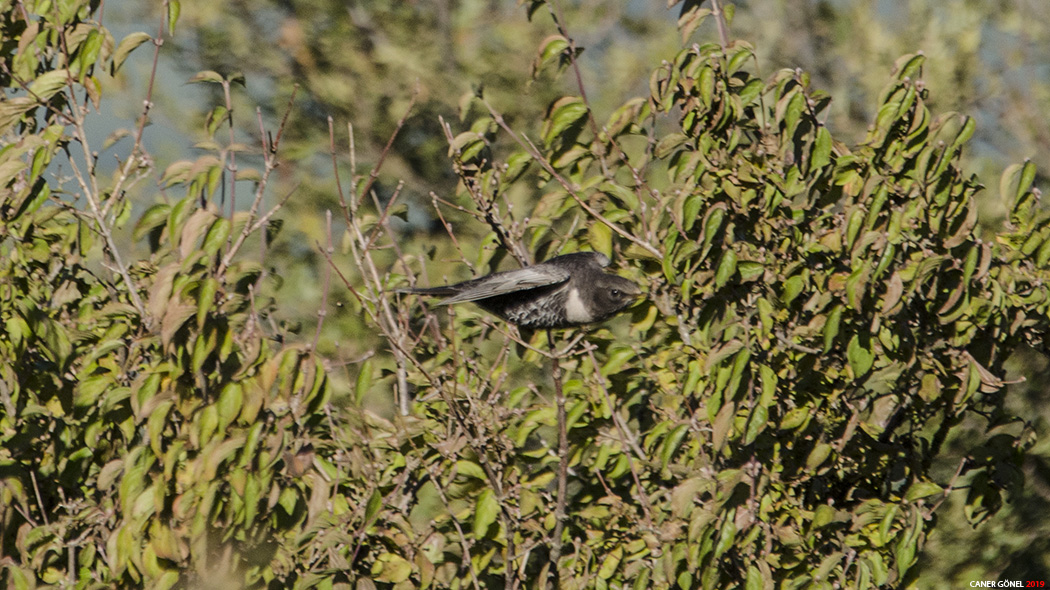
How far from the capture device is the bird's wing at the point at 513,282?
14.7 feet

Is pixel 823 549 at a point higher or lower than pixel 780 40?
lower

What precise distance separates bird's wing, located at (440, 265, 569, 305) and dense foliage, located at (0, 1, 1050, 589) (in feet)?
0.39

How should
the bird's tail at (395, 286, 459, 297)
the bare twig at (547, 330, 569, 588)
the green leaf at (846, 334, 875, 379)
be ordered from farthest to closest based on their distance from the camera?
the bird's tail at (395, 286, 459, 297) → the bare twig at (547, 330, 569, 588) → the green leaf at (846, 334, 875, 379)

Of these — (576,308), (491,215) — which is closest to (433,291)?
(491,215)

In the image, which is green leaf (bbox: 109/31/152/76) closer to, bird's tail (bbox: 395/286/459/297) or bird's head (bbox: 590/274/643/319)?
bird's tail (bbox: 395/286/459/297)

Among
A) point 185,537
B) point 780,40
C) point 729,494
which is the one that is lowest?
point 185,537

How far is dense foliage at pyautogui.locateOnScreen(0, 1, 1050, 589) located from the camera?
3.80 meters

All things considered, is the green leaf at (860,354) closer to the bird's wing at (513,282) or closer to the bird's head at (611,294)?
the bird's head at (611,294)

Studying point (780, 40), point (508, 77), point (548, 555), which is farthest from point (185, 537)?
point (780, 40)

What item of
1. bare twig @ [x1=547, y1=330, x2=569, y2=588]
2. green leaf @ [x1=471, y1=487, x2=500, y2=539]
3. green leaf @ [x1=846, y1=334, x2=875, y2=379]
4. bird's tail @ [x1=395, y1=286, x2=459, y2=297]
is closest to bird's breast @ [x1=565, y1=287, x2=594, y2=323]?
bare twig @ [x1=547, y1=330, x2=569, y2=588]

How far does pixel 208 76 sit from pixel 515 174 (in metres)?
1.19

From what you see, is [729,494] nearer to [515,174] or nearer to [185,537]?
[515,174]

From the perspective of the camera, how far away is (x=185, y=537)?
12.8 feet

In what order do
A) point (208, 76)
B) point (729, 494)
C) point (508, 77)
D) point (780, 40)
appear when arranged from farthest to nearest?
point (780, 40)
point (508, 77)
point (208, 76)
point (729, 494)
